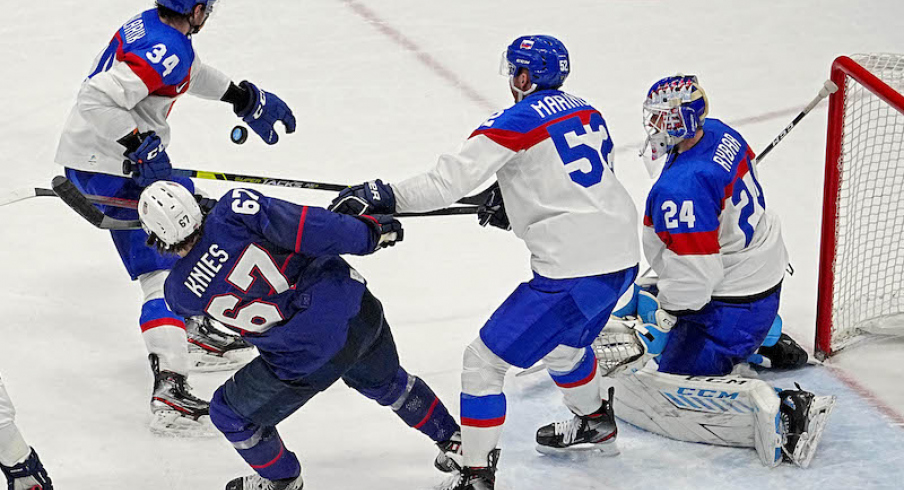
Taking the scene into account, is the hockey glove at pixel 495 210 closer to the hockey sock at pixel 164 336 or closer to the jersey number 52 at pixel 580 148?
the jersey number 52 at pixel 580 148

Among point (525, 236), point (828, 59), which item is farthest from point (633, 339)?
point (828, 59)

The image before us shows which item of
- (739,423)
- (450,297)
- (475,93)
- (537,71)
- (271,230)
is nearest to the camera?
(271,230)

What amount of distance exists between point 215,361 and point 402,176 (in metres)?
1.45

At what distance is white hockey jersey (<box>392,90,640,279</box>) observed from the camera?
111 inches

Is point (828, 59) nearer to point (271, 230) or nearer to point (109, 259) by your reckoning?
point (109, 259)

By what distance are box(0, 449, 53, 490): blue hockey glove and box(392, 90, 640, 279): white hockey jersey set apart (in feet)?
3.48

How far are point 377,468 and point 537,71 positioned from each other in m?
1.18

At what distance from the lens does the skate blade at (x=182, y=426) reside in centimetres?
337

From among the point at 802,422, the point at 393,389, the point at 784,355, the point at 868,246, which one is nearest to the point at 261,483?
the point at 393,389

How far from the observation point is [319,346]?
2.75 meters

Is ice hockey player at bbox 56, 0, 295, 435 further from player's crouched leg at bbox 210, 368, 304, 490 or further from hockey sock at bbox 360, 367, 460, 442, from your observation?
hockey sock at bbox 360, 367, 460, 442

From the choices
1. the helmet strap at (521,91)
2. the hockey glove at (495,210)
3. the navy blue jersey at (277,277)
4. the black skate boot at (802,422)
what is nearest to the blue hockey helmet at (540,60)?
the helmet strap at (521,91)

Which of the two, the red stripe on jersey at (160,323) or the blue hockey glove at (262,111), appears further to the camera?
the blue hockey glove at (262,111)

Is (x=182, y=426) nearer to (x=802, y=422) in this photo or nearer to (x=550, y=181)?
(x=550, y=181)
